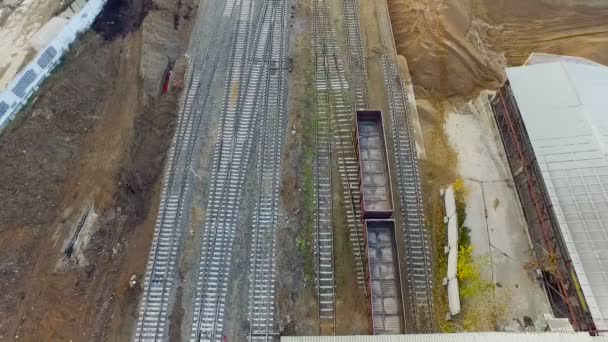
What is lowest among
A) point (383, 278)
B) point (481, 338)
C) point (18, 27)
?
point (383, 278)

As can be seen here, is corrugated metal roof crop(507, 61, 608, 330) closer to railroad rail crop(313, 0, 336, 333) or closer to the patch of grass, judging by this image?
the patch of grass

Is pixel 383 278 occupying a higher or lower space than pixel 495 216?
lower

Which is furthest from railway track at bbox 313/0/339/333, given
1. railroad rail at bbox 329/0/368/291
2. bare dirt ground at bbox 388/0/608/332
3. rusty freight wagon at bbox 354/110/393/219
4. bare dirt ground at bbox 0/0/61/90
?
bare dirt ground at bbox 0/0/61/90

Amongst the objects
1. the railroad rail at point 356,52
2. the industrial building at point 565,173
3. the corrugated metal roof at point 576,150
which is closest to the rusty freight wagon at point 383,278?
the industrial building at point 565,173

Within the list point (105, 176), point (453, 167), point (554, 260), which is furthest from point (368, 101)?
point (105, 176)

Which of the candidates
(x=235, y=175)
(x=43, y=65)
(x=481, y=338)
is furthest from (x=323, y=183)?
(x=43, y=65)

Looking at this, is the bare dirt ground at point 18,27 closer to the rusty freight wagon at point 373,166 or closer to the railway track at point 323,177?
the railway track at point 323,177

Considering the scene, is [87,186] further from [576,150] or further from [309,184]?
[576,150]

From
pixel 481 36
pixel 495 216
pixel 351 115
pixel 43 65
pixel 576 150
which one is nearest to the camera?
pixel 576 150
